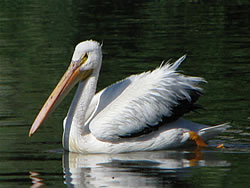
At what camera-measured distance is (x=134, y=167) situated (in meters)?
6.27

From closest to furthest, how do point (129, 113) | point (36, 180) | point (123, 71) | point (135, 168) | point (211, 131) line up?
point (36, 180) < point (135, 168) < point (129, 113) < point (211, 131) < point (123, 71)

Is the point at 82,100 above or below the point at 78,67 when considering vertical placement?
below

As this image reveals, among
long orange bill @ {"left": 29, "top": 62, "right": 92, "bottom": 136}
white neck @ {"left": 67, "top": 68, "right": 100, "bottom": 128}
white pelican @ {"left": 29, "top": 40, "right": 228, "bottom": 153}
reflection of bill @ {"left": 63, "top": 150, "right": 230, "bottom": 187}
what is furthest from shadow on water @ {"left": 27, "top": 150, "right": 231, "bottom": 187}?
long orange bill @ {"left": 29, "top": 62, "right": 92, "bottom": 136}

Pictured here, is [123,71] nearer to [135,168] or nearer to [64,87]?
[64,87]

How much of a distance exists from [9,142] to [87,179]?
1.54 m

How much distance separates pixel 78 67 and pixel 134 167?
126 cm

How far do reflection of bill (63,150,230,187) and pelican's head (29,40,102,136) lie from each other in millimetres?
497

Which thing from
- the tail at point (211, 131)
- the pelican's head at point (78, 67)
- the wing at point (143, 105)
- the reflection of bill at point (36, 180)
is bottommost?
the reflection of bill at point (36, 180)

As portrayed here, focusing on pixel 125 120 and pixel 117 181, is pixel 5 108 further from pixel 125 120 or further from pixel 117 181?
pixel 117 181

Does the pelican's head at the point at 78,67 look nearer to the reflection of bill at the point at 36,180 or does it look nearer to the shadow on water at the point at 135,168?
the shadow on water at the point at 135,168

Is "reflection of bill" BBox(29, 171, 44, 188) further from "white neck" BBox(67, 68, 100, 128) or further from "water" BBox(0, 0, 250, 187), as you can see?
"white neck" BBox(67, 68, 100, 128)

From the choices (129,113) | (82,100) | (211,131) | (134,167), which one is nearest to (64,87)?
(82,100)

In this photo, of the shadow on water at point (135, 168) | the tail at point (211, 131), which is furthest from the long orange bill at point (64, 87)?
the tail at point (211, 131)

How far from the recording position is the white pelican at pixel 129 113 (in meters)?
6.66
